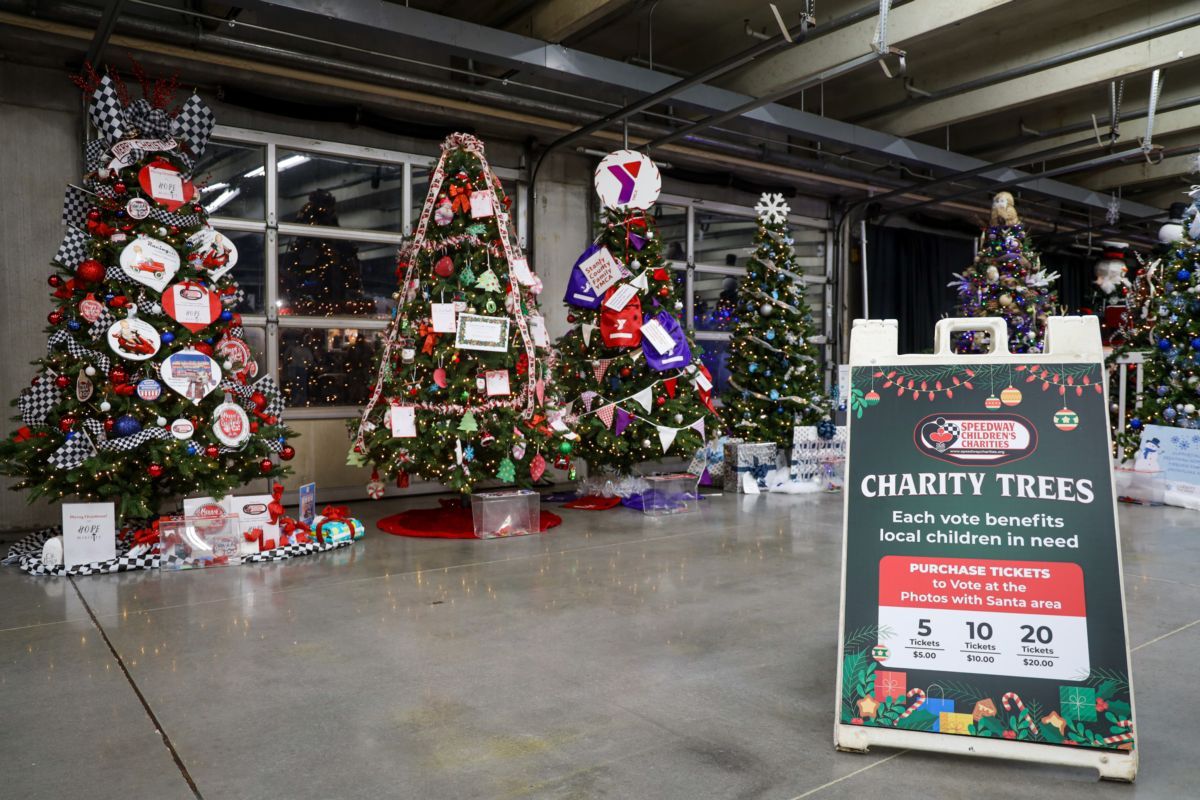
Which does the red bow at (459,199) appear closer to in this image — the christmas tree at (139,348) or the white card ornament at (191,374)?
the christmas tree at (139,348)

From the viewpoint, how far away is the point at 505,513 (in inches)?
220

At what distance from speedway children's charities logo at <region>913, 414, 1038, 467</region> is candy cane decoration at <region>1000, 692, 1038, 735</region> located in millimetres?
610

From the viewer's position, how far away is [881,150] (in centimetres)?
859

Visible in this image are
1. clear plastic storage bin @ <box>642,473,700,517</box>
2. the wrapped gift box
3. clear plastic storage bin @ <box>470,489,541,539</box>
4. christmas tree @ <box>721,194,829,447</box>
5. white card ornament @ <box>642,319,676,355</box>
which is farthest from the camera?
christmas tree @ <box>721,194,829,447</box>

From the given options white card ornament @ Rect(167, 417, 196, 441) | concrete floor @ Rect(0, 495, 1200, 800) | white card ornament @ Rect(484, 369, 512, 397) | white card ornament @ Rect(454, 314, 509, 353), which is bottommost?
concrete floor @ Rect(0, 495, 1200, 800)

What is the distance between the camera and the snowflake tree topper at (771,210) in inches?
328

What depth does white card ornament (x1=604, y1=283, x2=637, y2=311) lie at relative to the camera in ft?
21.6

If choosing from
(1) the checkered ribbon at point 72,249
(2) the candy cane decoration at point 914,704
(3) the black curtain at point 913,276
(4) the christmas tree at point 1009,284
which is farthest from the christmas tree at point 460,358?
(3) the black curtain at point 913,276

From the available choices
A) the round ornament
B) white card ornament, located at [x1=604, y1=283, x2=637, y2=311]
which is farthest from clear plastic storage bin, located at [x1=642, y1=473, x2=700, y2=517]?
the round ornament

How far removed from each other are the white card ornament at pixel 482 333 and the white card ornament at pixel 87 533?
2.21 metres

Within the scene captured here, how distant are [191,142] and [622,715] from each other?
173 inches

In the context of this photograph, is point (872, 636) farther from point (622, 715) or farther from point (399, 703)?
point (399, 703)

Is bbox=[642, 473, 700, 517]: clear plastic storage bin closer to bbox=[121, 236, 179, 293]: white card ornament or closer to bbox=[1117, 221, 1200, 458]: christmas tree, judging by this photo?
bbox=[121, 236, 179, 293]: white card ornament

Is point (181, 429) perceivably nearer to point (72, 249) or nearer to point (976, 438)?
point (72, 249)
